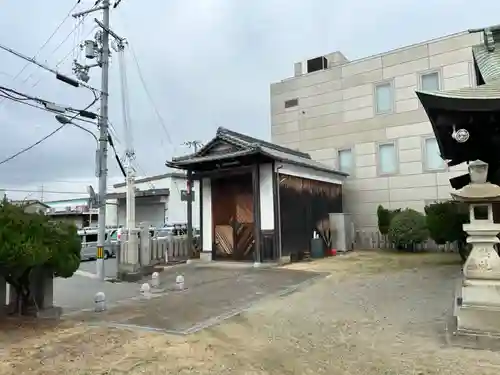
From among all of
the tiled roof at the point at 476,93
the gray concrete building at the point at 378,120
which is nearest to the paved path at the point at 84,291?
the tiled roof at the point at 476,93

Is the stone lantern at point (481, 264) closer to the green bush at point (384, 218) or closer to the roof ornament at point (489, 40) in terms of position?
the roof ornament at point (489, 40)

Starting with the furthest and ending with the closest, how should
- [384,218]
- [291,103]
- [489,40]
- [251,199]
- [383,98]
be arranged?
[291,103] < [383,98] < [384,218] < [251,199] < [489,40]

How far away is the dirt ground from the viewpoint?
447cm

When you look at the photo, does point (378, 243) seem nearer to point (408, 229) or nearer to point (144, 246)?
point (408, 229)

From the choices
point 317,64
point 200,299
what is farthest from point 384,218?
point 200,299

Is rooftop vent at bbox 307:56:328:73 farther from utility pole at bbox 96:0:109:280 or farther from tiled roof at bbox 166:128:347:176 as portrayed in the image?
utility pole at bbox 96:0:109:280

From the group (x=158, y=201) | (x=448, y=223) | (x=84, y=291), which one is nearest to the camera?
(x=84, y=291)

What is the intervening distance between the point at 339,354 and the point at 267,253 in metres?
9.00

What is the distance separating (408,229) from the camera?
1662cm

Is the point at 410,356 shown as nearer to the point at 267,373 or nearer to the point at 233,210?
the point at 267,373

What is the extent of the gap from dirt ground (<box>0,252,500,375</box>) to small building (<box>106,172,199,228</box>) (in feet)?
74.0

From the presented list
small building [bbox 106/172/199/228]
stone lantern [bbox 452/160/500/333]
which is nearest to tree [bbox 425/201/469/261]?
stone lantern [bbox 452/160/500/333]

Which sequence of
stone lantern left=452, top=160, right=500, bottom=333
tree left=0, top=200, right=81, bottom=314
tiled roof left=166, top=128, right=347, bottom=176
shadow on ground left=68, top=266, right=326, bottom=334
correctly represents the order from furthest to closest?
tiled roof left=166, top=128, right=347, bottom=176 < shadow on ground left=68, top=266, right=326, bottom=334 < tree left=0, top=200, right=81, bottom=314 < stone lantern left=452, top=160, right=500, bottom=333

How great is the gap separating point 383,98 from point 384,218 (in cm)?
592
